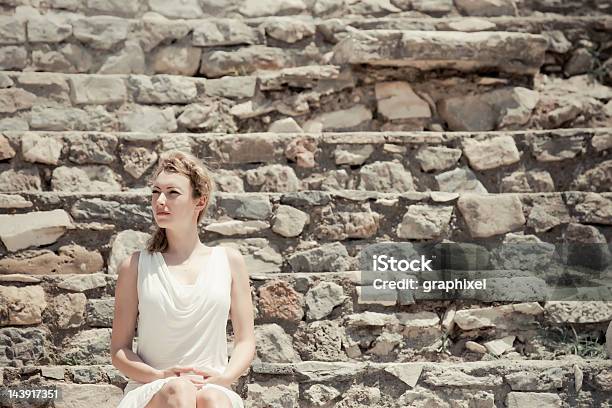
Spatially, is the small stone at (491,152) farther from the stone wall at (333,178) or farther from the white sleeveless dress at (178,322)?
the white sleeveless dress at (178,322)

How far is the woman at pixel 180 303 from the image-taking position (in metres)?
3.10

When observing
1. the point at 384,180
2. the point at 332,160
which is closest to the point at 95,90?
the point at 332,160

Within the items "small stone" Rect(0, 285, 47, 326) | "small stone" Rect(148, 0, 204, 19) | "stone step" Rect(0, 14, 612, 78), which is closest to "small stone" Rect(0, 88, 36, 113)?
"stone step" Rect(0, 14, 612, 78)

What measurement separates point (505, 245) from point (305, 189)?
0.96m

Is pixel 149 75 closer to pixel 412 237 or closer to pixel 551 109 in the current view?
pixel 412 237

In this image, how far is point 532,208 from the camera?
14.1ft

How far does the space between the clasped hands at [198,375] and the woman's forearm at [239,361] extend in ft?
0.08

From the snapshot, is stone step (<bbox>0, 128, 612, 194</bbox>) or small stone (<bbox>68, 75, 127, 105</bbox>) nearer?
stone step (<bbox>0, 128, 612, 194</bbox>)

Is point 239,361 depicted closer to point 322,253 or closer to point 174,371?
point 174,371

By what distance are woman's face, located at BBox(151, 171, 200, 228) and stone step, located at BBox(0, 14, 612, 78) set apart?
172 centimetres

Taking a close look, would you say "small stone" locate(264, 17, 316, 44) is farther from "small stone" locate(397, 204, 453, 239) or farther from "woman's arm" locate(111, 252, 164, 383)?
"woman's arm" locate(111, 252, 164, 383)

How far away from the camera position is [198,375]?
10.1ft

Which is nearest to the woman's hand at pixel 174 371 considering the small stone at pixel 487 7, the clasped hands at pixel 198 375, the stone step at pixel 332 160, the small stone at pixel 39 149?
the clasped hands at pixel 198 375

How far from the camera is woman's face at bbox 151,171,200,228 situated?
3221 mm
